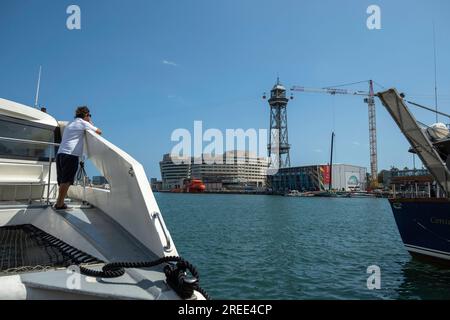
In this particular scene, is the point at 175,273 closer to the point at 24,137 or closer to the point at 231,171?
the point at 24,137

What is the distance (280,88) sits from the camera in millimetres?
155375

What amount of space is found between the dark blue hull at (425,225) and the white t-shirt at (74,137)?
39.7ft

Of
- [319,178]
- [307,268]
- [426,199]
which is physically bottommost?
[307,268]

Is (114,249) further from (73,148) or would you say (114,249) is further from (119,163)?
(73,148)

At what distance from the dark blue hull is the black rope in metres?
11.7

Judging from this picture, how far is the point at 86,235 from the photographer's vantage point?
4027 millimetres

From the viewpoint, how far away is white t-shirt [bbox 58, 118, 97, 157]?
16.0 feet

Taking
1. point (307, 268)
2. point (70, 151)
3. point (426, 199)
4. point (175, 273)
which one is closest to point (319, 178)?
point (426, 199)

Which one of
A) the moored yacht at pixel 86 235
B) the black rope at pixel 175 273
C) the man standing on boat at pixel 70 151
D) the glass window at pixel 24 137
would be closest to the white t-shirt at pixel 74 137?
the man standing on boat at pixel 70 151

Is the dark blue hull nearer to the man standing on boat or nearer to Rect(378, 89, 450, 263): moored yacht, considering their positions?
Rect(378, 89, 450, 263): moored yacht

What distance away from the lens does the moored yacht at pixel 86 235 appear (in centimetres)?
261

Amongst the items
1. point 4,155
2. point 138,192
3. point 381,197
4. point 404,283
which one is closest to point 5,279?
point 138,192

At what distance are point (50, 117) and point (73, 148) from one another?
3.14 metres

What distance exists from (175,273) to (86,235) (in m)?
1.94
